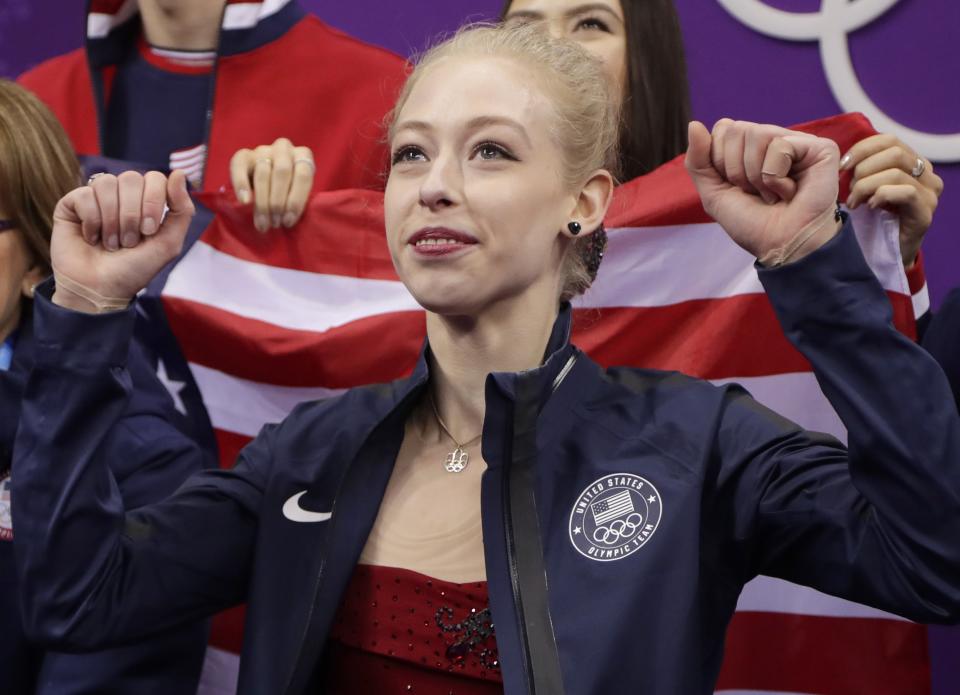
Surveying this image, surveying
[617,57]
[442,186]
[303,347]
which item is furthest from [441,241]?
[617,57]

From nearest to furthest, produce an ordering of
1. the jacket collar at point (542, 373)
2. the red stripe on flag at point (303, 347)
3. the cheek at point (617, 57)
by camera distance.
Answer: the jacket collar at point (542, 373) → the red stripe on flag at point (303, 347) → the cheek at point (617, 57)

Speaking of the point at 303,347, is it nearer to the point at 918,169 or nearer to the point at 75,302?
the point at 75,302

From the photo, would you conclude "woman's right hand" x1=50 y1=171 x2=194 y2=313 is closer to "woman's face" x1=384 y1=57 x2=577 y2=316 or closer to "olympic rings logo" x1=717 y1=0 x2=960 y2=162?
"woman's face" x1=384 y1=57 x2=577 y2=316

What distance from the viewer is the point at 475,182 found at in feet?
5.14

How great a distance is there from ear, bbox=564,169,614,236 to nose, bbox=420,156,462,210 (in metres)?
0.17

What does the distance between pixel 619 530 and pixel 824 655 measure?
742mm

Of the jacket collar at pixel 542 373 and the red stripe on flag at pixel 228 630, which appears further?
the red stripe on flag at pixel 228 630

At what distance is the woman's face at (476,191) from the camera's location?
5.10 feet

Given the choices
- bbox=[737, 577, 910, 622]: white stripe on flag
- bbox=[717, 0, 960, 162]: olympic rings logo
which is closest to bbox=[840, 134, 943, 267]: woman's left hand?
bbox=[737, 577, 910, 622]: white stripe on flag

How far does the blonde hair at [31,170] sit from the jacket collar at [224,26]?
79 centimetres

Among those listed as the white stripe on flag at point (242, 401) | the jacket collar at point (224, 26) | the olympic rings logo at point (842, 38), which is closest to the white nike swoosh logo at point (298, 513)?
the white stripe on flag at point (242, 401)

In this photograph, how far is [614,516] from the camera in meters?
1.49

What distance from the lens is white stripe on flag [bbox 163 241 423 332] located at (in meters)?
2.32

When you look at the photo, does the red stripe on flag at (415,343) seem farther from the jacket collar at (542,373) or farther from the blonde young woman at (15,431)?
the jacket collar at (542,373)
